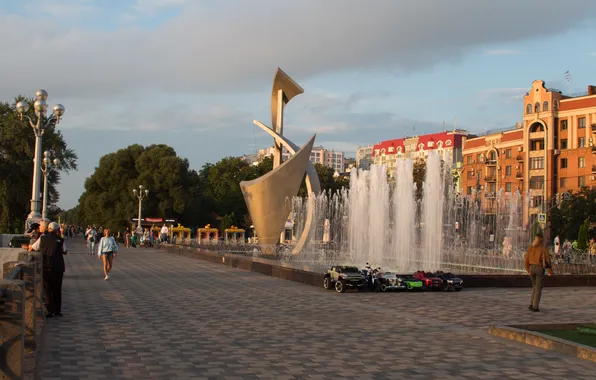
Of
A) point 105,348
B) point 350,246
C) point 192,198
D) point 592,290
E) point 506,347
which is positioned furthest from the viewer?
point 192,198

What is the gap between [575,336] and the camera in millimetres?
8055

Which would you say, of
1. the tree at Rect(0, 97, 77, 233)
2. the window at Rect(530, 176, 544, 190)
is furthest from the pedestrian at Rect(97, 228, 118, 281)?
the window at Rect(530, 176, 544, 190)

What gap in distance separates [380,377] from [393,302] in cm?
600

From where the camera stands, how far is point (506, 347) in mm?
7746

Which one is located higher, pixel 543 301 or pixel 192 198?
pixel 192 198

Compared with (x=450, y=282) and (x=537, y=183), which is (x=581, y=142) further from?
(x=450, y=282)

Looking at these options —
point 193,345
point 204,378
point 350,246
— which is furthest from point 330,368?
point 350,246

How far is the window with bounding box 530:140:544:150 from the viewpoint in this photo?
53656mm

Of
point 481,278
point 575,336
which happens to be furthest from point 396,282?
point 575,336

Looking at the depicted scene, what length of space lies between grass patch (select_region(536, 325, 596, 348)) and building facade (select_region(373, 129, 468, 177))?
253 ft

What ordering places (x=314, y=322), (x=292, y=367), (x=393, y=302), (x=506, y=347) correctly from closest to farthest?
(x=292, y=367) < (x=506, y=347) < (x=314, y=322) < (x=393, y=302)

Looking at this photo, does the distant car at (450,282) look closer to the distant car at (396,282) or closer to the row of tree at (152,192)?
the distant car at (396,282)

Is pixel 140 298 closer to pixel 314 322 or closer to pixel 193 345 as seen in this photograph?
pixel 314 322

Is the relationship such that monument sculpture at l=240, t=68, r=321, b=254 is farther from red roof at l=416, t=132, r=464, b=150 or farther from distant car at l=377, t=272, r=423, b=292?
red roof at l=416, t=132, r=464, b=150
